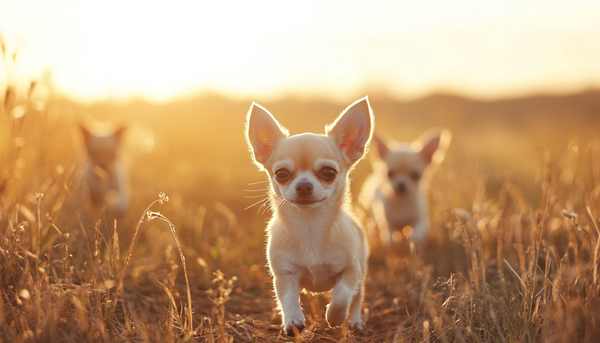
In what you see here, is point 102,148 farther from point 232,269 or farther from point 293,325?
point 293,325

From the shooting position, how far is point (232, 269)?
12.5 feet

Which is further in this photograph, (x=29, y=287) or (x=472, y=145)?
Result: (x=472, y=145)

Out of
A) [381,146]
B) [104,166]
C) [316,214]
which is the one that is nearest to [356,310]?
[316,214]

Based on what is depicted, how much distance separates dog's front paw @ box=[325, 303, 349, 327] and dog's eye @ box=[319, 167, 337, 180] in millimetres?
760

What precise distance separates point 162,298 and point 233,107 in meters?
14.6

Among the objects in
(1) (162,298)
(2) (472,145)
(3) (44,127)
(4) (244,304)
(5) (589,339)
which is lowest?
(2) (472,145)

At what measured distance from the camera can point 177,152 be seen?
10180 millimetres

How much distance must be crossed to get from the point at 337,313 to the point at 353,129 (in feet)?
4.01

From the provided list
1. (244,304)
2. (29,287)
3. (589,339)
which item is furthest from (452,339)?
(29,287)

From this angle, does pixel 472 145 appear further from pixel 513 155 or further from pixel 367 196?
pixel 367 196

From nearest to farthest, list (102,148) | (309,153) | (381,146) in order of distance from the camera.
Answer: (309,153), (381,146), (102,148)

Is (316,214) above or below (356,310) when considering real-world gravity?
above

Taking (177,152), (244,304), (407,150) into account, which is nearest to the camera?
(244,304)

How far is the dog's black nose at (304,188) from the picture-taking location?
2.52 m
